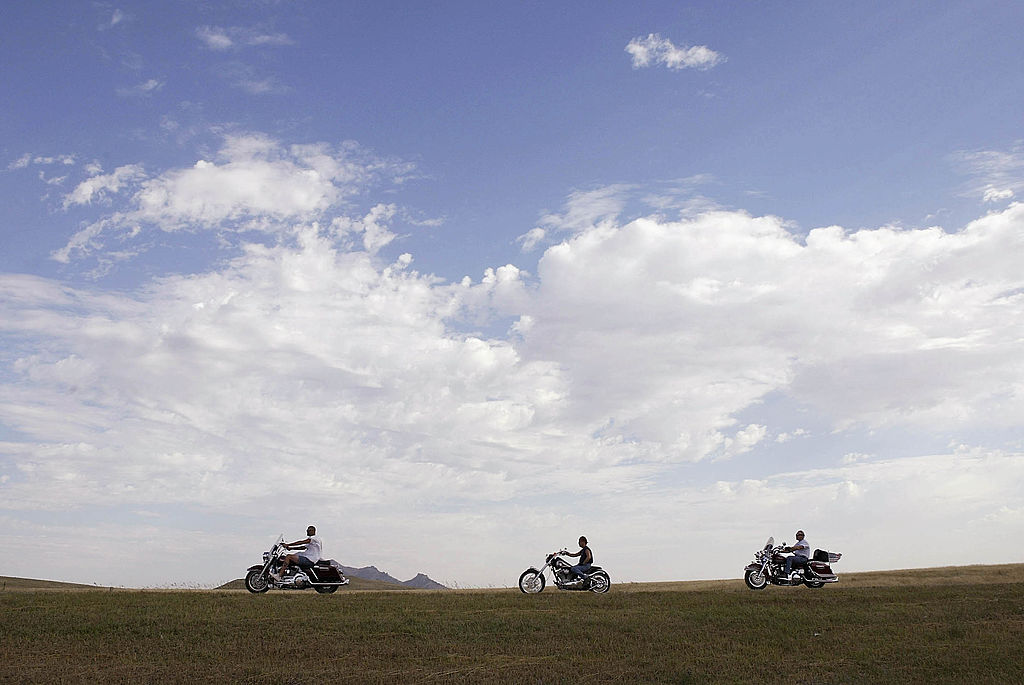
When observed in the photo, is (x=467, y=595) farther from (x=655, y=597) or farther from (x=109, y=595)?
(x=109, y=595)

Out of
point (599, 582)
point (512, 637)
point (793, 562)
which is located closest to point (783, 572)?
point (793, 562)

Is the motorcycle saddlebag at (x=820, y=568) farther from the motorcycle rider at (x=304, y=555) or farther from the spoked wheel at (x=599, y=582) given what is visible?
the motorcycle rider at (x=304, y=555)

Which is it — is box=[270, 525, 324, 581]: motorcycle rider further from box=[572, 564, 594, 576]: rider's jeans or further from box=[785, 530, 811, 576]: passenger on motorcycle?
box=[785, 530, 811, 576]: passenger on motorcycle

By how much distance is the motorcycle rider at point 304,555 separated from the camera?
89.1 feet

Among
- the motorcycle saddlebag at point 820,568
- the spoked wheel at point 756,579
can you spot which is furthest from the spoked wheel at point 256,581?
the motorcycle saddlebag at point 820,568

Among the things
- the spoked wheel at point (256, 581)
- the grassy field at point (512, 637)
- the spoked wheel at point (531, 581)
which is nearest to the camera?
the grassy field at point (512, 637)

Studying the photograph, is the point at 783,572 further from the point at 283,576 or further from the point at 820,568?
the point at 283,576

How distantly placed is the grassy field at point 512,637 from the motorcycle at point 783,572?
7.25ft

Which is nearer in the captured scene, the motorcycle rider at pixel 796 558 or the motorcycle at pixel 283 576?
the motorcycle at pixel 283 576

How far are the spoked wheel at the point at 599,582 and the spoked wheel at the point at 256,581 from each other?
1063 cm

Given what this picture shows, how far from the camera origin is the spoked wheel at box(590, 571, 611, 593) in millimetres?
29406

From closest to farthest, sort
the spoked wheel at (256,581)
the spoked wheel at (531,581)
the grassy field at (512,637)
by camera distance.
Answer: the grassy field at (512,637) → the spoked wheel at (256,581) → the spoked wheel at (531,581)

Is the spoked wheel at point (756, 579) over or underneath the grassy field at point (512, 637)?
over

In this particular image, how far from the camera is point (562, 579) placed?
29375 millimetres
